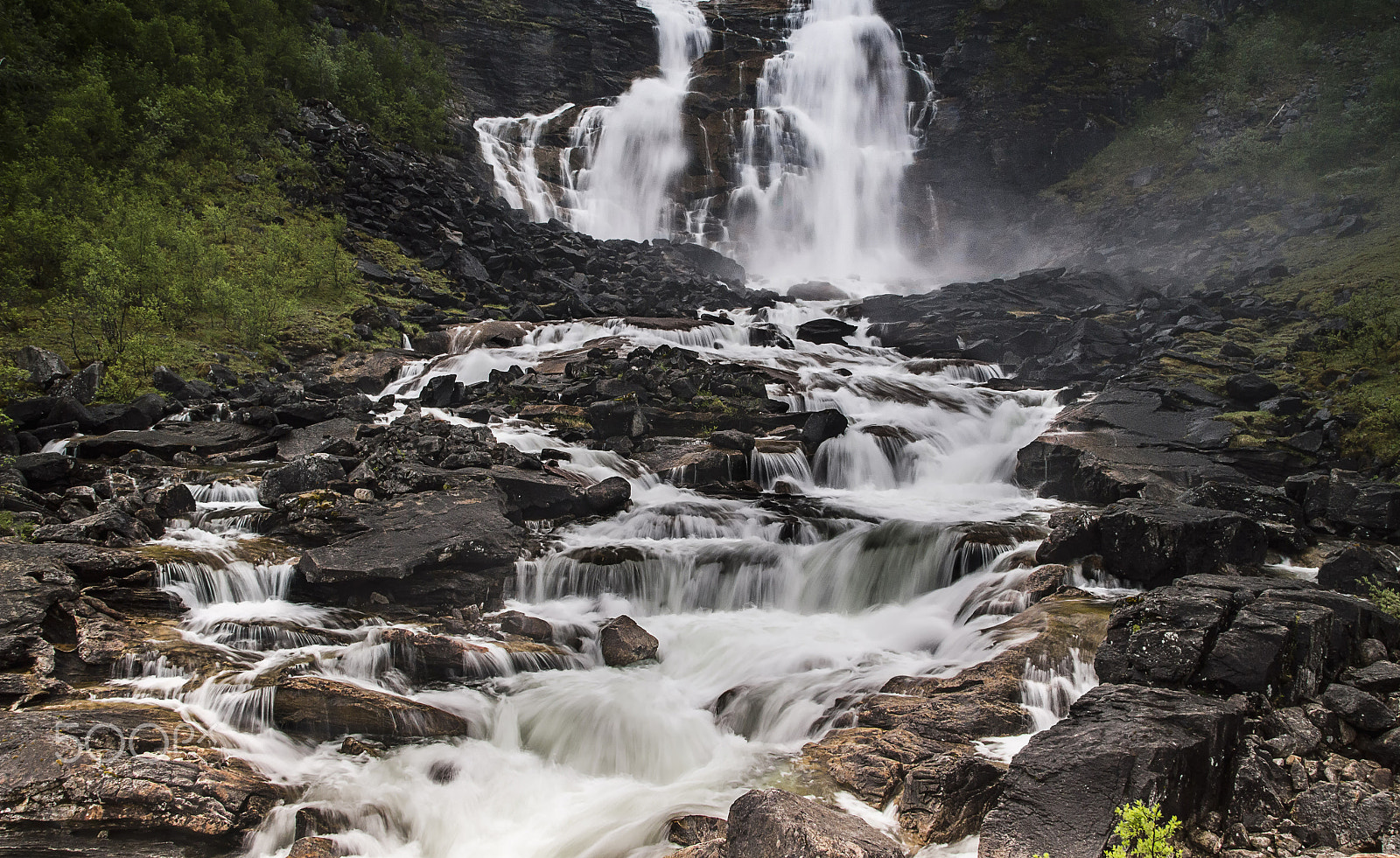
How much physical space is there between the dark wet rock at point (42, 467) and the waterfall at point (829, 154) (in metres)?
29.2

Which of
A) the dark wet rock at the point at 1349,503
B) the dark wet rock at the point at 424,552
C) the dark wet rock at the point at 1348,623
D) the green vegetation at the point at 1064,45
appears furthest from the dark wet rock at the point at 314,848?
the green vegetation at the point at 1064,45

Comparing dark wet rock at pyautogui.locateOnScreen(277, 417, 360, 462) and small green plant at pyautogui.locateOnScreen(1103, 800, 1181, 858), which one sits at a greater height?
dark wet rock at pyautogui.locateOnScreen(277, 417, 360, 462)

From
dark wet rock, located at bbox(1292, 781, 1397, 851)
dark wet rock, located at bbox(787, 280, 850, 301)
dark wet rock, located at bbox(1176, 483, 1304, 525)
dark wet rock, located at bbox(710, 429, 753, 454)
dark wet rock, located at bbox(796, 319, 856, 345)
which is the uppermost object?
dark wet rock, located at bbox(787, 280, 850, 301)

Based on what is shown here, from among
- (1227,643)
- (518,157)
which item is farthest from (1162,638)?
(518,157)

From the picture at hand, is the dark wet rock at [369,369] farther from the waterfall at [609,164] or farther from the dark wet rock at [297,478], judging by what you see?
the waterfall at [609,164]

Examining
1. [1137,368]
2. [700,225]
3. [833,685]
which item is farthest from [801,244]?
[833,685]

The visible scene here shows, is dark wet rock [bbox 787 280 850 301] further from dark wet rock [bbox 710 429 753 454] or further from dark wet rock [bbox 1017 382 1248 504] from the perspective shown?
dark wet rock [bbox 710 429 753 454]

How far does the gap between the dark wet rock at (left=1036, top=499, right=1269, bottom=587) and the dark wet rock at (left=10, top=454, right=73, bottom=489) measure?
1238 centimetres

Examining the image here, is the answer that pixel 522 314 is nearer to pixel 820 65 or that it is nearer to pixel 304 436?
pixel 304 436

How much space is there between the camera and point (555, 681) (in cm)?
706

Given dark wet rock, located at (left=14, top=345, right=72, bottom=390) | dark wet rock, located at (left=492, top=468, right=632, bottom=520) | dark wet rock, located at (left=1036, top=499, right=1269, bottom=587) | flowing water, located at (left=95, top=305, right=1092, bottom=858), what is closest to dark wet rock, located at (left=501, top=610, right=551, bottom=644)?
flowing water, located at (left=95, top=305, right=1092, bottom=858)

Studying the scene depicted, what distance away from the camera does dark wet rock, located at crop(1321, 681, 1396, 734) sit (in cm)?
478

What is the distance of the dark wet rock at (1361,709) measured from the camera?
478 cm

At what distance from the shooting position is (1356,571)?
705 centimetres
